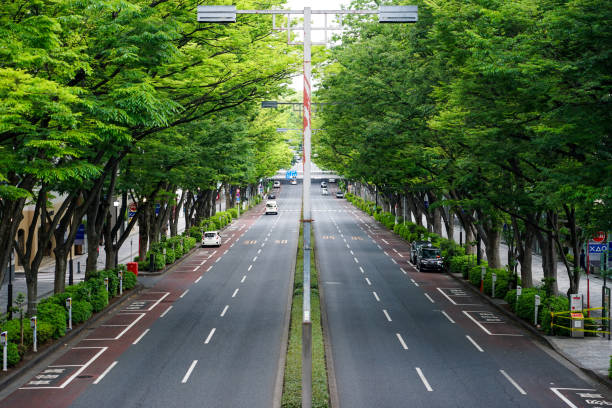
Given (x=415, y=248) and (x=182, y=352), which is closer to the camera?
(x=182, y=352)

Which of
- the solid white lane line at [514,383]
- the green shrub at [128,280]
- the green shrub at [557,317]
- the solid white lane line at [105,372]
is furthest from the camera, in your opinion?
the green shrub at [128,280]

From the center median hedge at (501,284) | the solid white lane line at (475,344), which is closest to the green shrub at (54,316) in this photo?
the solid white lane line at (475,344)

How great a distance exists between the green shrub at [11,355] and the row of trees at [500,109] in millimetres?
16379

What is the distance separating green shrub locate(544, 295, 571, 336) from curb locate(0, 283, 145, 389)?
18.1 m

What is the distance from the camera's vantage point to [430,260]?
43.7 meters

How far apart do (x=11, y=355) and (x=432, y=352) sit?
13.6m

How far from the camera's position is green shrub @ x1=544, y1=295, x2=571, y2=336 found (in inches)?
992

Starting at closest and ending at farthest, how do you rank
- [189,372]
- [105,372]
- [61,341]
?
1. [189,372]
2. [105,372]
3. [61,341]

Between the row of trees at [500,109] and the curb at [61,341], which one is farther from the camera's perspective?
the curb at [61,341]

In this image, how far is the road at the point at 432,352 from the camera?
59.0 ft

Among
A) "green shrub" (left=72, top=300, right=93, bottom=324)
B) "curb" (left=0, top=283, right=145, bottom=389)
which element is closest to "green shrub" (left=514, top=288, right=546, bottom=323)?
"curb" (left=0, top=283, right=145, bottom=389)

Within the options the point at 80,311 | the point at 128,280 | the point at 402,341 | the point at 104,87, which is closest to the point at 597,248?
the point at 402,341

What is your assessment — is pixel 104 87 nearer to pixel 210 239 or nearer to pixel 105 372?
pixel 105 372

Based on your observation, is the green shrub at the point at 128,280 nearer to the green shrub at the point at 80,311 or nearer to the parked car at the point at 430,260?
the green shrub at the point at 80,311
